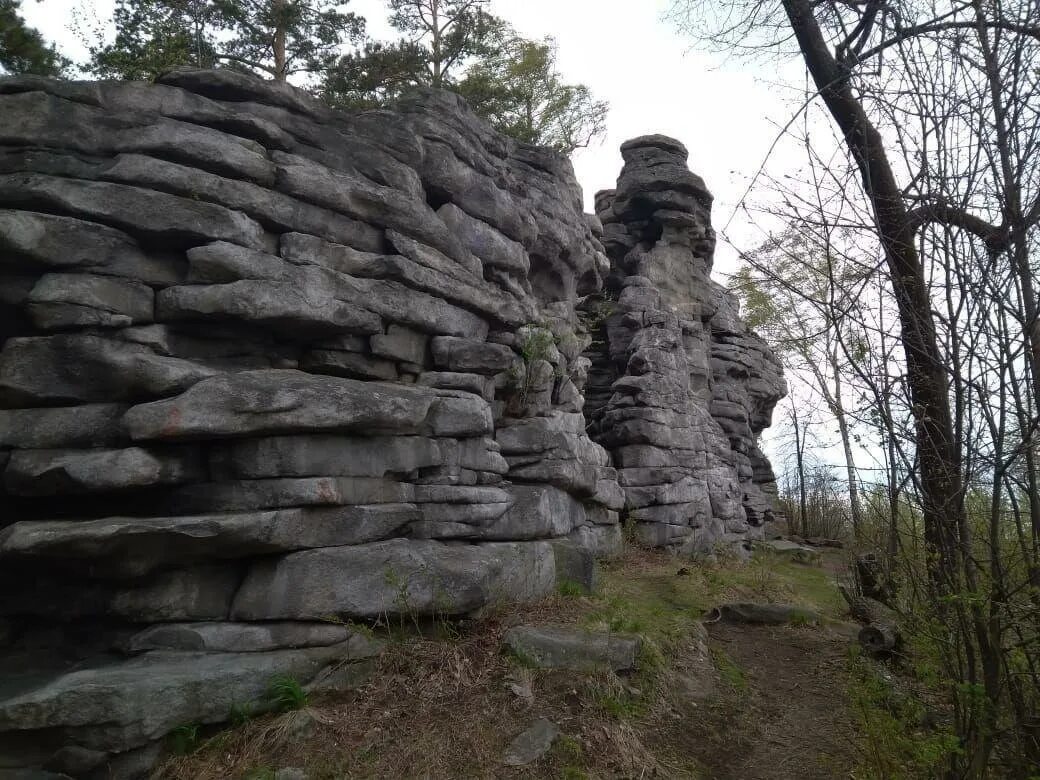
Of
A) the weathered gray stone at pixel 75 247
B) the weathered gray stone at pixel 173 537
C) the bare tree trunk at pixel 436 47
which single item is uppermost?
the bare tree trunk at pixel 436 47

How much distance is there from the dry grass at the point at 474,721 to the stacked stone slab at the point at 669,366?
6638 mm

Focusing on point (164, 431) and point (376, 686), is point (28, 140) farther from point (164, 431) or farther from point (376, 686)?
point (376, 686)

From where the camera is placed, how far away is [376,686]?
16.9ft

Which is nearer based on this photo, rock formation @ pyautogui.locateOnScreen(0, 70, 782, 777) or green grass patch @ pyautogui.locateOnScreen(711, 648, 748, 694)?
rock formation @ pyautogui.locateOnScreen(0, 70, 782, 777)

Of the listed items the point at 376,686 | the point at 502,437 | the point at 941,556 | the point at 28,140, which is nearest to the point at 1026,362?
the point at 941,556

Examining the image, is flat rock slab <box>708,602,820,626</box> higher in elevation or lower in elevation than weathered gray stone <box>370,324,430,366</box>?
lower

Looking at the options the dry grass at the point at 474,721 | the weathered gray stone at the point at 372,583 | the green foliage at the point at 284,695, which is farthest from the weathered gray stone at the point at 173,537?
the dry grass at the point at 474,721

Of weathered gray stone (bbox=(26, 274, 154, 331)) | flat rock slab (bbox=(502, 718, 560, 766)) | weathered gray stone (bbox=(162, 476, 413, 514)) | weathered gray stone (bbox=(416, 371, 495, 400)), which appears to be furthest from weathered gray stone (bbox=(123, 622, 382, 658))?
weathered gray stone (bbox=(416, 371, 495, 400))

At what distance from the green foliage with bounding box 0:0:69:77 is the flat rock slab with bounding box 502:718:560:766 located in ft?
37.6

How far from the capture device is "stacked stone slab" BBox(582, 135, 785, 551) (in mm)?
13125

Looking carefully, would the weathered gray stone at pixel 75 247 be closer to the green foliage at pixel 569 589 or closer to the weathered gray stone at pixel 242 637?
the weathered gray stone at pixel 242 637

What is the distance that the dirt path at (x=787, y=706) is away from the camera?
501cm

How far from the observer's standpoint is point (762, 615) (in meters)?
8.89

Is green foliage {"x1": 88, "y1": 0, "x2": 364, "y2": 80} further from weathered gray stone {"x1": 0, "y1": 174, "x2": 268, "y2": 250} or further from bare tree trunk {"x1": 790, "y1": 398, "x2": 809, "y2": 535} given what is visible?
bare tree trunk {"x1": 790, "y1": 398, "x2": 809, "y2": 535}
